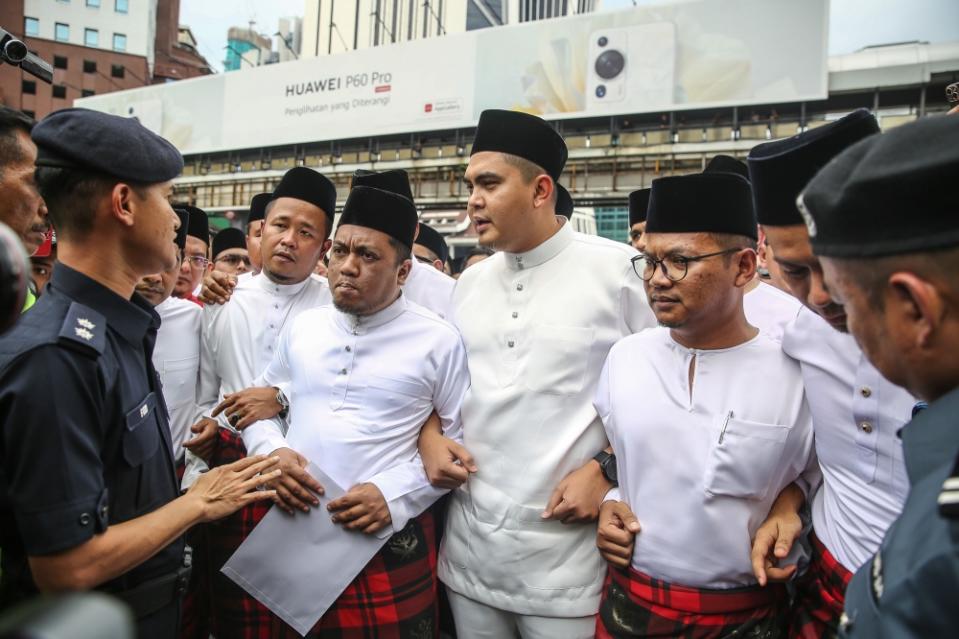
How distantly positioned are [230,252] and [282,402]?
3860 mm

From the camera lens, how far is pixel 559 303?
7.36ft

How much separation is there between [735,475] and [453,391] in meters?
1.05

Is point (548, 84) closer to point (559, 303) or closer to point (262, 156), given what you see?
point (262, 156)

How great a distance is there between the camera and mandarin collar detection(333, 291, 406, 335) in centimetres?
231

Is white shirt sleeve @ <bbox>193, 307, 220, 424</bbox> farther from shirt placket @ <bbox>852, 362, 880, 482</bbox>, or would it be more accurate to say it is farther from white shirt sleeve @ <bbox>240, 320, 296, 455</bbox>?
shirt placket @ <bbox>852, 362, 880, 482</bbox>

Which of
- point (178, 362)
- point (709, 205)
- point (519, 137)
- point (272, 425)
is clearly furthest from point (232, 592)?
point (709, 205)

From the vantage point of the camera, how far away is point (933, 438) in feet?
2.81

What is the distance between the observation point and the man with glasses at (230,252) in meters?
5.59

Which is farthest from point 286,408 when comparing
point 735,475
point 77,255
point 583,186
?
point 583,186

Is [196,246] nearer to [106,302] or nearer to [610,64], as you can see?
[106,302]

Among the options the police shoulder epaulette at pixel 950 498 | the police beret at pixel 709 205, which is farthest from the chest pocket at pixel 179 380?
the police shoulder epaulette at pixel 950 498

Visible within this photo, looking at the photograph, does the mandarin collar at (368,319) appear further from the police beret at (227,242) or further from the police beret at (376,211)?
the police beret at (227,242)

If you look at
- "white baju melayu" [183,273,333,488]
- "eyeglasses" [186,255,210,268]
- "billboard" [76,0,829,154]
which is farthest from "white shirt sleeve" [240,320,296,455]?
"billboard" [76,0,829,154]

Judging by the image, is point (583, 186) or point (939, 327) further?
point (583, 186)
